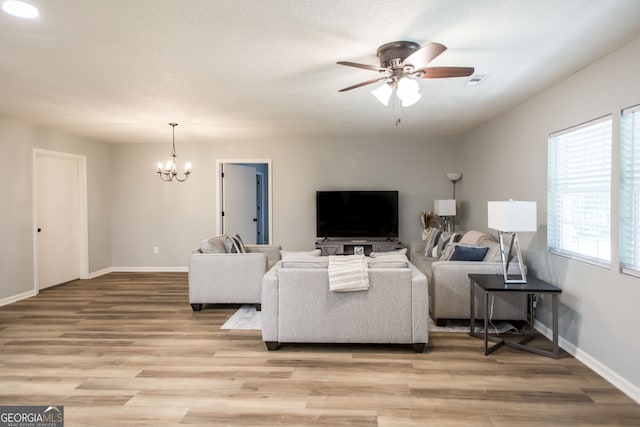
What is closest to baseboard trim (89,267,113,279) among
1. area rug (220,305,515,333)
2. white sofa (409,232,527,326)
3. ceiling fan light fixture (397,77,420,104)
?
area rug (220,305,515,333)

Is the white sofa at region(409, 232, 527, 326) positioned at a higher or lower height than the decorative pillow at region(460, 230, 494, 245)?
lower

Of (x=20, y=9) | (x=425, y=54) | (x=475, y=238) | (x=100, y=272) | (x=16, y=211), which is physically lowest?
(x=100, y=272)

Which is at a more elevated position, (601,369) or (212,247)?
(212,247)

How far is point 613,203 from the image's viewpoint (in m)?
2.79

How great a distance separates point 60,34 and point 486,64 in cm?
307

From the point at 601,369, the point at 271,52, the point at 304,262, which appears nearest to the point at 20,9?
the point at 271,52

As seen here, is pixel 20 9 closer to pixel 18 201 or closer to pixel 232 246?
pixel 232 246

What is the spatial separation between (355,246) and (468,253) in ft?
8.38

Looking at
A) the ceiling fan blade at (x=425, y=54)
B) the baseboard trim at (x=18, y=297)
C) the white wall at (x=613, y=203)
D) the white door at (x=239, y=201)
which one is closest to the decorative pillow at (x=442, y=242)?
the white wall at (x=613, y=203)

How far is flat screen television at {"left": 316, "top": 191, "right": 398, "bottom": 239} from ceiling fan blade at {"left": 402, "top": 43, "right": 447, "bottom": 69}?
158 inches

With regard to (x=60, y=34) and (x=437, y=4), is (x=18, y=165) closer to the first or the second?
(x=60, y=34)

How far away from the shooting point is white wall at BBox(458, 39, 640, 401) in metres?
2.65

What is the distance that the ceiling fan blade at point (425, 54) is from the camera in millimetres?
2322

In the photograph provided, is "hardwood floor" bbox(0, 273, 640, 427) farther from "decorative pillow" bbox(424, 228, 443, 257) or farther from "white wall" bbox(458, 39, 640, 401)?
"decorative pillow" bbox(424, 228, 443, 257)
